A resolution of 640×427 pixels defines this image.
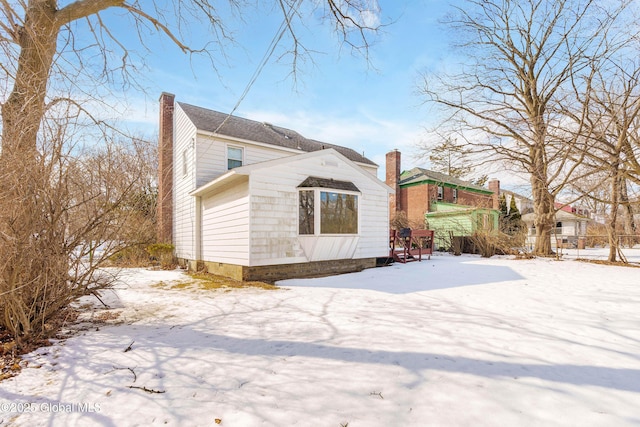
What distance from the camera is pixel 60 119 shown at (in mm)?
3645

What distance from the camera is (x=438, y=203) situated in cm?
2245

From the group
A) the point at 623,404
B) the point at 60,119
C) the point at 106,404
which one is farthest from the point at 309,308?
the point at 60,119

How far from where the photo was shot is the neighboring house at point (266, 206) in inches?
329

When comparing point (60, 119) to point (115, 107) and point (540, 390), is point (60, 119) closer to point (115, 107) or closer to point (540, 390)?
point (115, 107)

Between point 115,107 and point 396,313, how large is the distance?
593 cm

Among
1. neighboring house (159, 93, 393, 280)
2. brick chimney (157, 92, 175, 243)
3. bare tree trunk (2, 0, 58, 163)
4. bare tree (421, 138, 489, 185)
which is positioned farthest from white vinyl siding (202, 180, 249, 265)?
bare tree (421, 138, 489, 185)

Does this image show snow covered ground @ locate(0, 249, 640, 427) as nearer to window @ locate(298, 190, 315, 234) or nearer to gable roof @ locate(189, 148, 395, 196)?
window @ locate(298, 190, 315, 234)

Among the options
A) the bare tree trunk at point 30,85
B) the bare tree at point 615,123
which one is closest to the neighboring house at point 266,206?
the bare tree trunk at point 30,85

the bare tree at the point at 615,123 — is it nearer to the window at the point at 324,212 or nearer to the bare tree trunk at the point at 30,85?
the window at the point at 324,212

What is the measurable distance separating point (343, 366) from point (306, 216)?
606cm

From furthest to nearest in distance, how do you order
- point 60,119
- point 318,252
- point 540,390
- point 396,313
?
point 318,252 → point 396,313 → point 60,119 → point 540,390

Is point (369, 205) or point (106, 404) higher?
point (369, 205)

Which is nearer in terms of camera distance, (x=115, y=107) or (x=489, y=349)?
(x=489, y=349)

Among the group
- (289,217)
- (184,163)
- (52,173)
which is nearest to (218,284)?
(289,217)
